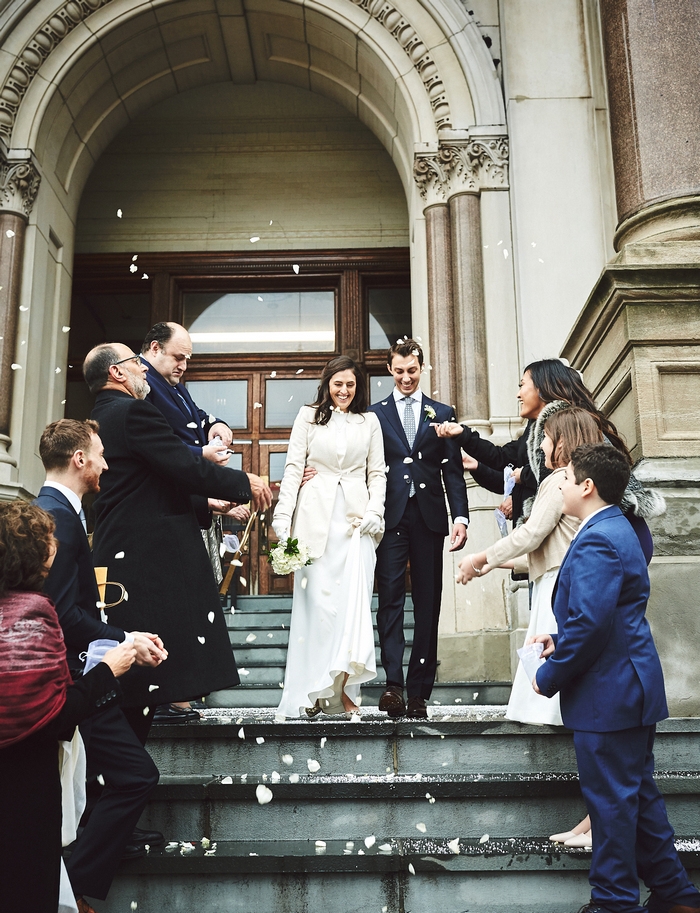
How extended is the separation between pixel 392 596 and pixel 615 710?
83.7 inches

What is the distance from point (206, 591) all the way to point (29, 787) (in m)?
1.37

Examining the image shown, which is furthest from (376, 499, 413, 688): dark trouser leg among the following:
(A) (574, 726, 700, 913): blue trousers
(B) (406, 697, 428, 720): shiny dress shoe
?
(A) (574, 726, 700, 913): blue trousers

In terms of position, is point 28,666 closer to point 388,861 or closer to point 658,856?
point 388,861

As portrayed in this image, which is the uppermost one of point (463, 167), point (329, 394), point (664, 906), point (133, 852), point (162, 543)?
point (463, 167)

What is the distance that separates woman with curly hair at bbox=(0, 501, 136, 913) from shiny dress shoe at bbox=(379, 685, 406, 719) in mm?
2401

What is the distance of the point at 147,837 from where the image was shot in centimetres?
355

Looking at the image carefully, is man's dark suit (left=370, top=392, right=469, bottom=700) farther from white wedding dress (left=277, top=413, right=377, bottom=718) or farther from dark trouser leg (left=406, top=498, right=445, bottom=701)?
white wedding dress (left=277, top=413, right=377, bottom=718)

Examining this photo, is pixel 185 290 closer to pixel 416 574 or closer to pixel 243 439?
pixel 243 439

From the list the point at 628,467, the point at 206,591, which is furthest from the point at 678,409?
the point at 206,591

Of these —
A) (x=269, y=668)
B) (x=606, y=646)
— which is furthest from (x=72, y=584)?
(x=269, y=668)

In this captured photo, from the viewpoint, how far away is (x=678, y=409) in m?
5.04

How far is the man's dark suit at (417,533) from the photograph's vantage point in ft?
16.5

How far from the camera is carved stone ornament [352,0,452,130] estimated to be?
9.17 metres

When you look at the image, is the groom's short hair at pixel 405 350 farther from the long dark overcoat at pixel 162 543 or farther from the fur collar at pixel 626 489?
the long dark overcoat at pixel 162 543
